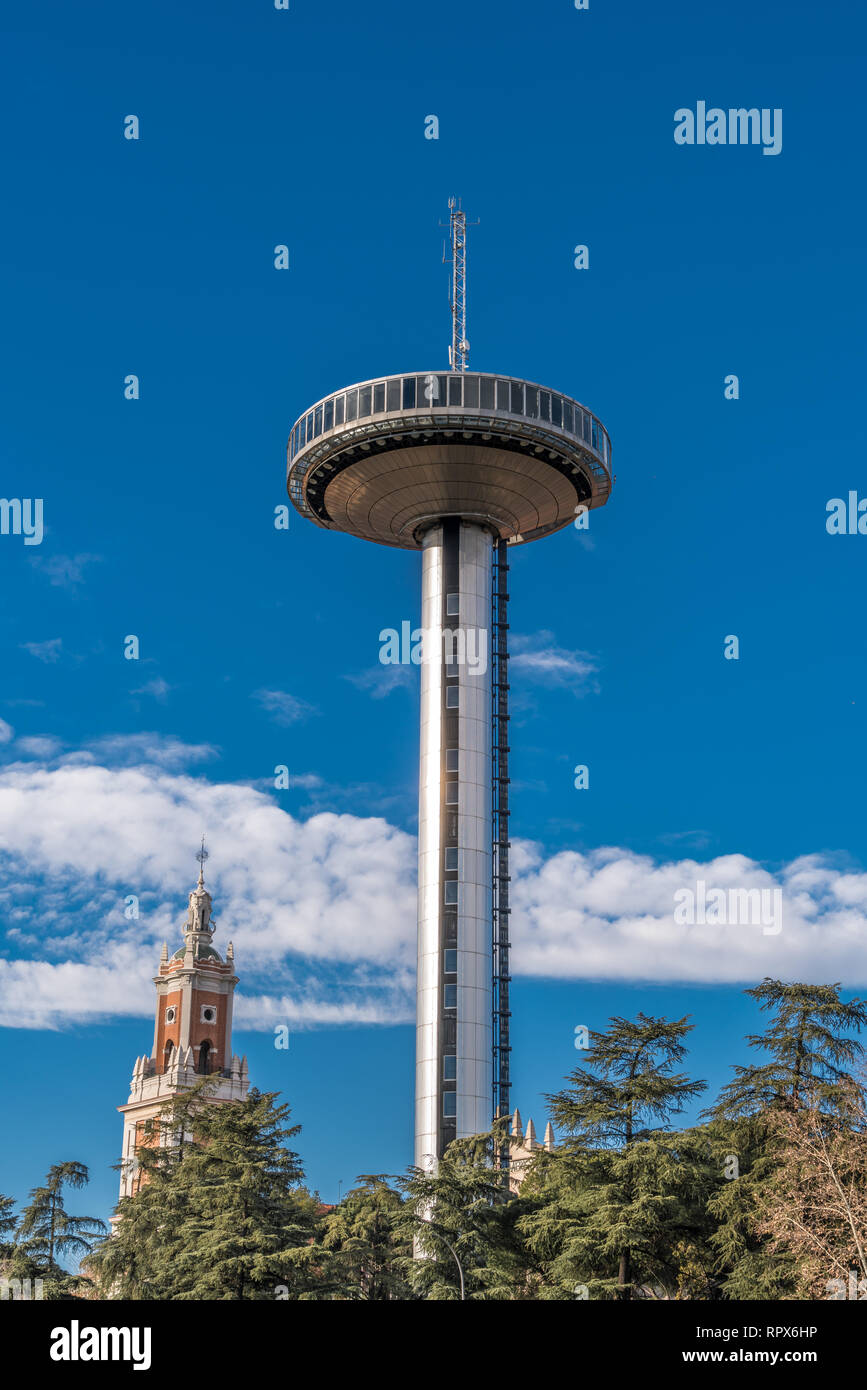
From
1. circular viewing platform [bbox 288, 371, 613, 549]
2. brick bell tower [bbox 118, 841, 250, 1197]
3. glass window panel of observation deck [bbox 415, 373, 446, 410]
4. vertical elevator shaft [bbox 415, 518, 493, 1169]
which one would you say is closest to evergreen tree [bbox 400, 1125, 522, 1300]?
vertical elevator shaft [bbox 415, 518, 493, 1169]

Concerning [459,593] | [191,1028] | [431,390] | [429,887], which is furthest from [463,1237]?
[191,1028]

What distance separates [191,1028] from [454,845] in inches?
2611

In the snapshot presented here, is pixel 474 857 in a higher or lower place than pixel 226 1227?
higher

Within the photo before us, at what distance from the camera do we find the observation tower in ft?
289

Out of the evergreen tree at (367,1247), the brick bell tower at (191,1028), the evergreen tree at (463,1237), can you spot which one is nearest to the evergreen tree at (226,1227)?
the evergreen tree at (367,1247)

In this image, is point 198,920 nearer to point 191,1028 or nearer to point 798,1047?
point 191,1028

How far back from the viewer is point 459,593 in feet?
314

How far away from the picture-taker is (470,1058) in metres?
86.9

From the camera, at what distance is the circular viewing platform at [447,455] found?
9194 centimetres
